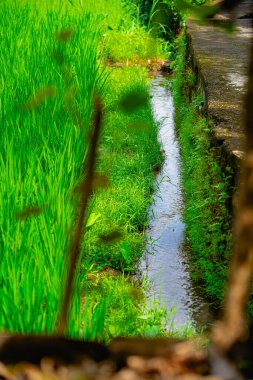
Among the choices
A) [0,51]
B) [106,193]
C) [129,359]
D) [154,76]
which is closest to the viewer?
[129,359]

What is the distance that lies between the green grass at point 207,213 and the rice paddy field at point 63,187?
0.27 meters

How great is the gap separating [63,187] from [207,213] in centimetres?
104

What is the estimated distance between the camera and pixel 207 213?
3414 millimetres

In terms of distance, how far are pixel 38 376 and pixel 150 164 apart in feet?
12.1

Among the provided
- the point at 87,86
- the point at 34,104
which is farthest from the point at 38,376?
the point at 87,86

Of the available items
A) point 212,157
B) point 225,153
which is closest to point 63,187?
point 225,153

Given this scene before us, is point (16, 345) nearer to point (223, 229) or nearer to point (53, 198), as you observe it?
point (53, 198)

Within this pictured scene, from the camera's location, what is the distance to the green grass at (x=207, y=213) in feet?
9.67

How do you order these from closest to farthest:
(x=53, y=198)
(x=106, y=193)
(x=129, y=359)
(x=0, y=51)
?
1. (x=129, y=359)
2. (x=53, y=198)
3. (x=106, y=193)
4. (x=0, y=51)

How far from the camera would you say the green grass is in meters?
2.95

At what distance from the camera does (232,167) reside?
2959 mm

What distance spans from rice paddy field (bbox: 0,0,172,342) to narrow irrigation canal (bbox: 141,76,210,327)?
0.08 meters

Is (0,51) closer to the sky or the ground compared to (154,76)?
closer to the sky

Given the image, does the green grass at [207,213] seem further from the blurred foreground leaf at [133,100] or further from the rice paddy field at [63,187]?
the blurred foreground leaf at [133,100]
